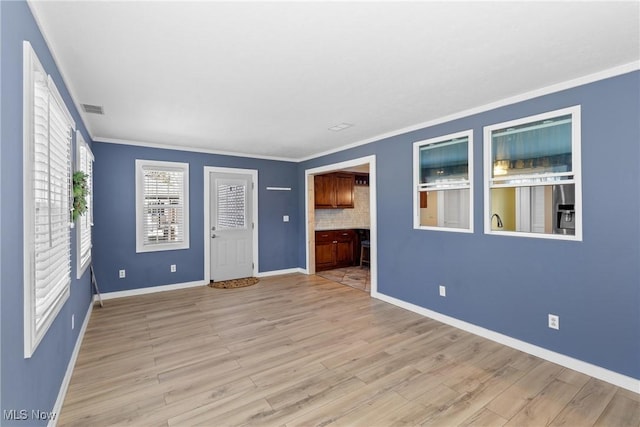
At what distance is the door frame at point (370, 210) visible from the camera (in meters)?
4.76

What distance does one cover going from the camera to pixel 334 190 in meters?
7.07

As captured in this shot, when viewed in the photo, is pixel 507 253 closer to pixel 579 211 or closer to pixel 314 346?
pixel 579 211

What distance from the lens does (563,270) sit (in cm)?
275

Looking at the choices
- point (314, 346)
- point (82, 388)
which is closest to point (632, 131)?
point (314, 346)

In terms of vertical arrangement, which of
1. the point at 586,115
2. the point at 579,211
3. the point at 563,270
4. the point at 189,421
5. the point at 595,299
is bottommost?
the point at 189,421

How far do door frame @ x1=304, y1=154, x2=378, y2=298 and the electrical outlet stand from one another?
231 centimetres

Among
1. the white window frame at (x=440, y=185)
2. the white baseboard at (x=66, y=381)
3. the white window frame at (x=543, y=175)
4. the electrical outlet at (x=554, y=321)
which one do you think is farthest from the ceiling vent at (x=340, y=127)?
the white baseboard at (x=66, y=381)

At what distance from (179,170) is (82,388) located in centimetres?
366

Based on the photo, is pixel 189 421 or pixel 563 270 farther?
pixel 563 270

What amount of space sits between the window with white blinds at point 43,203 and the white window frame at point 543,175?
3.71 m

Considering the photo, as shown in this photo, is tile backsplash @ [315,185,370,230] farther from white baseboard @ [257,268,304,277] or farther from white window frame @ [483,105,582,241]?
white window frame @ [483,105,582,241]

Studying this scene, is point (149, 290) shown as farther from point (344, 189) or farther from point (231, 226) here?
point (344, 189)

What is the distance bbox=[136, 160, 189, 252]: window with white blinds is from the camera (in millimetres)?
4992

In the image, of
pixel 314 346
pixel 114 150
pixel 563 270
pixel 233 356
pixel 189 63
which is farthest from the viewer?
pixel 114 150
